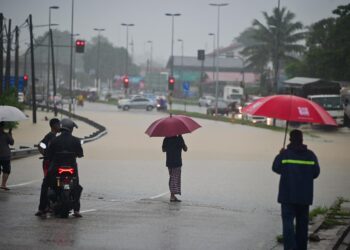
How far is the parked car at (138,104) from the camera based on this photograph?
89875 millimetres

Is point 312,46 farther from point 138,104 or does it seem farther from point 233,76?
point 233,76

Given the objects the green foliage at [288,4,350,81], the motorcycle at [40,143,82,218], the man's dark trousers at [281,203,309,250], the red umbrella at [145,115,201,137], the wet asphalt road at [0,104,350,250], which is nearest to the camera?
the man's dark trousers at [281,203,309,250]

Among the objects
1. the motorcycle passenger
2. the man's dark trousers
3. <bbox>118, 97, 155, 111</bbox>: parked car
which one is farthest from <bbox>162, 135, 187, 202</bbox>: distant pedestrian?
<bbox>118, 97, 155, 111</bbox>: parked car

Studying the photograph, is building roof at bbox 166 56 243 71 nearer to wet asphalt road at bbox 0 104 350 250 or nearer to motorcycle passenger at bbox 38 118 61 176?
wet asphalt road at bbox 0 104 350 250

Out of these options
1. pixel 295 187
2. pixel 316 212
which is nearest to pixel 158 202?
pixel 316 212

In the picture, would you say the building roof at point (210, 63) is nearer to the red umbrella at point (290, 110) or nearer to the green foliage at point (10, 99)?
the green foliage at point (10, 99)

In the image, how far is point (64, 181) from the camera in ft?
42.5

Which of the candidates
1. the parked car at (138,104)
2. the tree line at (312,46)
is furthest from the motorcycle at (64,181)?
the parked car at (138,104)

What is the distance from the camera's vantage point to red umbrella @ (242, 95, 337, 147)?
11539mm

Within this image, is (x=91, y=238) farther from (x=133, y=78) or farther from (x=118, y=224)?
(x=133, y=78)

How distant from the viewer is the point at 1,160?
16812mm

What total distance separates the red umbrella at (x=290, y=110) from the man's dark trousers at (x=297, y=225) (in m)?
1.44

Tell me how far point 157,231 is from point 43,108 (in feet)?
230

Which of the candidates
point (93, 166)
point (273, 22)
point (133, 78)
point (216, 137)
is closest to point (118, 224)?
point (93, 166)
